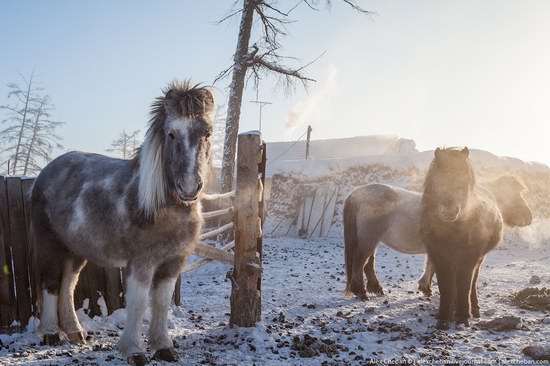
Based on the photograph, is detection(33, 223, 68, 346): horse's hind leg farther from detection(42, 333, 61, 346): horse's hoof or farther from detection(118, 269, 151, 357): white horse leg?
detection(118, 269, 151, 357): white horse leg

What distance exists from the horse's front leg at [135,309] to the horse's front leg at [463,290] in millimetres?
4007

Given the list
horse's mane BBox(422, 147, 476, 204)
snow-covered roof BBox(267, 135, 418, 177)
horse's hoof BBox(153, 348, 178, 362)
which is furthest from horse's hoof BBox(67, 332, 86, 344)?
snow-covered roof BBox(267, 135, 418, 177)

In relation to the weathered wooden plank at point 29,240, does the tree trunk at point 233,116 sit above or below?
above

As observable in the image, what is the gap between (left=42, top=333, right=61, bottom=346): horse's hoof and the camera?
4.27 metres

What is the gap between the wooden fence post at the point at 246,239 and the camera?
4.97 metres

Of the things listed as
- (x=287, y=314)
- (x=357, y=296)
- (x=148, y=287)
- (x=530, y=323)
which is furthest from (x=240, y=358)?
(x=530, y=323)

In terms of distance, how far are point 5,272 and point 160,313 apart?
2.17 metres

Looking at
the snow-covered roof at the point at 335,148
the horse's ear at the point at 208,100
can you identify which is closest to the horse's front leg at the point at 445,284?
the horse's ear at the point at 208,100

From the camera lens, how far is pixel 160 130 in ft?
12.3


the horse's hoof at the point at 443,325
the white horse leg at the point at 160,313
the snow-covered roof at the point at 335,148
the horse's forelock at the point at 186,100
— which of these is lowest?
the horse's hoof at the point at 443,325

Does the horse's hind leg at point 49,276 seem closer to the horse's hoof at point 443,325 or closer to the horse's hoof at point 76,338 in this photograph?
the horse's hoof at point 76,338

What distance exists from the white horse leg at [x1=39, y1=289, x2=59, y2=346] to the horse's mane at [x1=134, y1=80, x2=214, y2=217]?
5.61ft

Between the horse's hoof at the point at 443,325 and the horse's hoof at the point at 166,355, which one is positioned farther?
the horse's hoof at the point at 443,325

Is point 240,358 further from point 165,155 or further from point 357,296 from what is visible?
point 357,296
